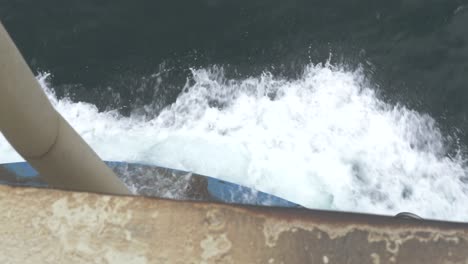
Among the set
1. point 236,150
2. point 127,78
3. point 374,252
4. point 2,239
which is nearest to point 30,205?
point 2,239

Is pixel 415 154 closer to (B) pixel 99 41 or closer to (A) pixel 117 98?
(A) pixel 117 98

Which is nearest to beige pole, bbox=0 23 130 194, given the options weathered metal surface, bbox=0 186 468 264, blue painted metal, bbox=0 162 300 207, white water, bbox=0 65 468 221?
weathered metal surface, bbox=0 186 468 264

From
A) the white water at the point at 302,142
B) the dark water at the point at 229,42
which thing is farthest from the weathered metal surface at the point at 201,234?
the dark water at the point at 229,42

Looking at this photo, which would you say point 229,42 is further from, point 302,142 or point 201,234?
point 201,234

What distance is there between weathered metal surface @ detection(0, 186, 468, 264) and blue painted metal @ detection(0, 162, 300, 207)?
3.35 metres

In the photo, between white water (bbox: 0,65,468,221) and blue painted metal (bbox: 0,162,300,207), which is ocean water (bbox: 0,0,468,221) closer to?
white water (bbox: 0,65,468,221)

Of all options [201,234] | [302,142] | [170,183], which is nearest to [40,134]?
[201,234]

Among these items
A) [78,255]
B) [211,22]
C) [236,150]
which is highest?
[211,22]

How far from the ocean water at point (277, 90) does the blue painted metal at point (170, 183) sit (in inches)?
23.2

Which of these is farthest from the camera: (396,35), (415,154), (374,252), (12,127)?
(396,35)

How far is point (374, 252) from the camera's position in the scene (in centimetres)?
181

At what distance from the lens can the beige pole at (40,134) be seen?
7.53ft

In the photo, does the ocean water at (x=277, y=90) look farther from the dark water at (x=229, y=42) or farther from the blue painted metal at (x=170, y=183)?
the blue painted metal at (x=170, y=183)

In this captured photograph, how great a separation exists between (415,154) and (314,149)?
1131 millimetres
